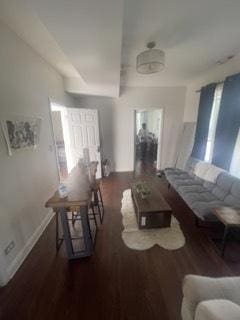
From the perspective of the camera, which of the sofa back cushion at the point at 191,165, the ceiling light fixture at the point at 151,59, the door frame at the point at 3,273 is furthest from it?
the sofa back cushion at the point at 191,165

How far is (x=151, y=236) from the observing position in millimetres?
2277

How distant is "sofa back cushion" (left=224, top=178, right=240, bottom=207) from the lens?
229 cm

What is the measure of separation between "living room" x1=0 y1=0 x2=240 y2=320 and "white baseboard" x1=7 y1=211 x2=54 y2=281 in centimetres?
1

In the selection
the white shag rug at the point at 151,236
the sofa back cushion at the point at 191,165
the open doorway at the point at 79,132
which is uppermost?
the open doorway at the point at 79,132

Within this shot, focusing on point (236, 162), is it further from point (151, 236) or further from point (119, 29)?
point (119, 29)

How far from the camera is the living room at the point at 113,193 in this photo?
140 centimetres

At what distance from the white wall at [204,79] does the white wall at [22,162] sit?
3.38m

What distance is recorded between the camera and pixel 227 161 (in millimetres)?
2846

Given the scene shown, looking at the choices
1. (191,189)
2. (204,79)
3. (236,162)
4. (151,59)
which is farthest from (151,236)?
(204,79)

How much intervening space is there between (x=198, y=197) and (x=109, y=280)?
184cm

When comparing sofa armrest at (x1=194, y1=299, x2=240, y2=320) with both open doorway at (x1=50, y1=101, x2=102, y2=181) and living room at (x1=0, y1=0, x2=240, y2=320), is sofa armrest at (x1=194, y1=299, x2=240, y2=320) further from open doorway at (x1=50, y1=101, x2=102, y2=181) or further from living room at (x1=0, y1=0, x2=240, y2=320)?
open doorway at (x1=50, y1=101, x2=102, y2=181)

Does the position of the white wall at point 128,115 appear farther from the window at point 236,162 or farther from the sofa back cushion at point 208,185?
the window at point 236,162

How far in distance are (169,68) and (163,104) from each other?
162 cm

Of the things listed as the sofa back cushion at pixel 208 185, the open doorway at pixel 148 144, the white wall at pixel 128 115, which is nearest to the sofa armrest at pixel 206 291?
the sofa back cushion at pixel 208 185
